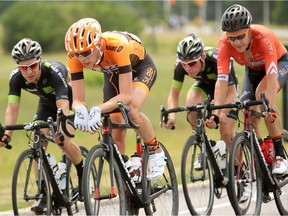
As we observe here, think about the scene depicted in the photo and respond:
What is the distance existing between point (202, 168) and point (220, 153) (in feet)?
2.56

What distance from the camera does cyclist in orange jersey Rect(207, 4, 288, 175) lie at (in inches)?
400

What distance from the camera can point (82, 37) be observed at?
9102 mm

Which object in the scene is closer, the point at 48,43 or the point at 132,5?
the point at 48,43

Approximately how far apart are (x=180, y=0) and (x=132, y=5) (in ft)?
84.4

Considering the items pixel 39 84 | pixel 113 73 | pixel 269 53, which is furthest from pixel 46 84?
pixel 269 53

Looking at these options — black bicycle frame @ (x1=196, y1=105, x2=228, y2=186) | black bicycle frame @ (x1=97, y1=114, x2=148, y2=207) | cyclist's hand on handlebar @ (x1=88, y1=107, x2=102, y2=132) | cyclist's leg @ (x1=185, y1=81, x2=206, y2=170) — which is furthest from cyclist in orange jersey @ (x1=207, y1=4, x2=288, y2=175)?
cyclist's hand on handlebar @ (x1=88, y1=107, x2=102, y2=132)

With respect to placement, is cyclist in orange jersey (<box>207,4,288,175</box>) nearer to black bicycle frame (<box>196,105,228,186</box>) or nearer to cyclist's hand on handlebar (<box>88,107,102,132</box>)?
black bicycle frame (<box>196,105,228,186</box>)

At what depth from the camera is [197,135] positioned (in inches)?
396

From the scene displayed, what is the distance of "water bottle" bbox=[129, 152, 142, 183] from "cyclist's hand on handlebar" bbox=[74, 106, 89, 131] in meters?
1.10

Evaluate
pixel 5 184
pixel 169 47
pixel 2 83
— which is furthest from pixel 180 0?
pixel 5 184

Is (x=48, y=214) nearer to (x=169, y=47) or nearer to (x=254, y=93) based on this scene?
(x=254, y=93)

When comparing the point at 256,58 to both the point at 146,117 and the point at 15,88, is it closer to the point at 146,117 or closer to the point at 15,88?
the point at 146,117

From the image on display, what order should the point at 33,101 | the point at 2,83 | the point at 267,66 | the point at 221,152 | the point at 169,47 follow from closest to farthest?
1. the point at 267,66
2. the point at 221,152
3. the point at 33,101
4. the point at 2,83
5. the point at 169,47

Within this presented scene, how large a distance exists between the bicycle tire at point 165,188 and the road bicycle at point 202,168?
164 millimetres
